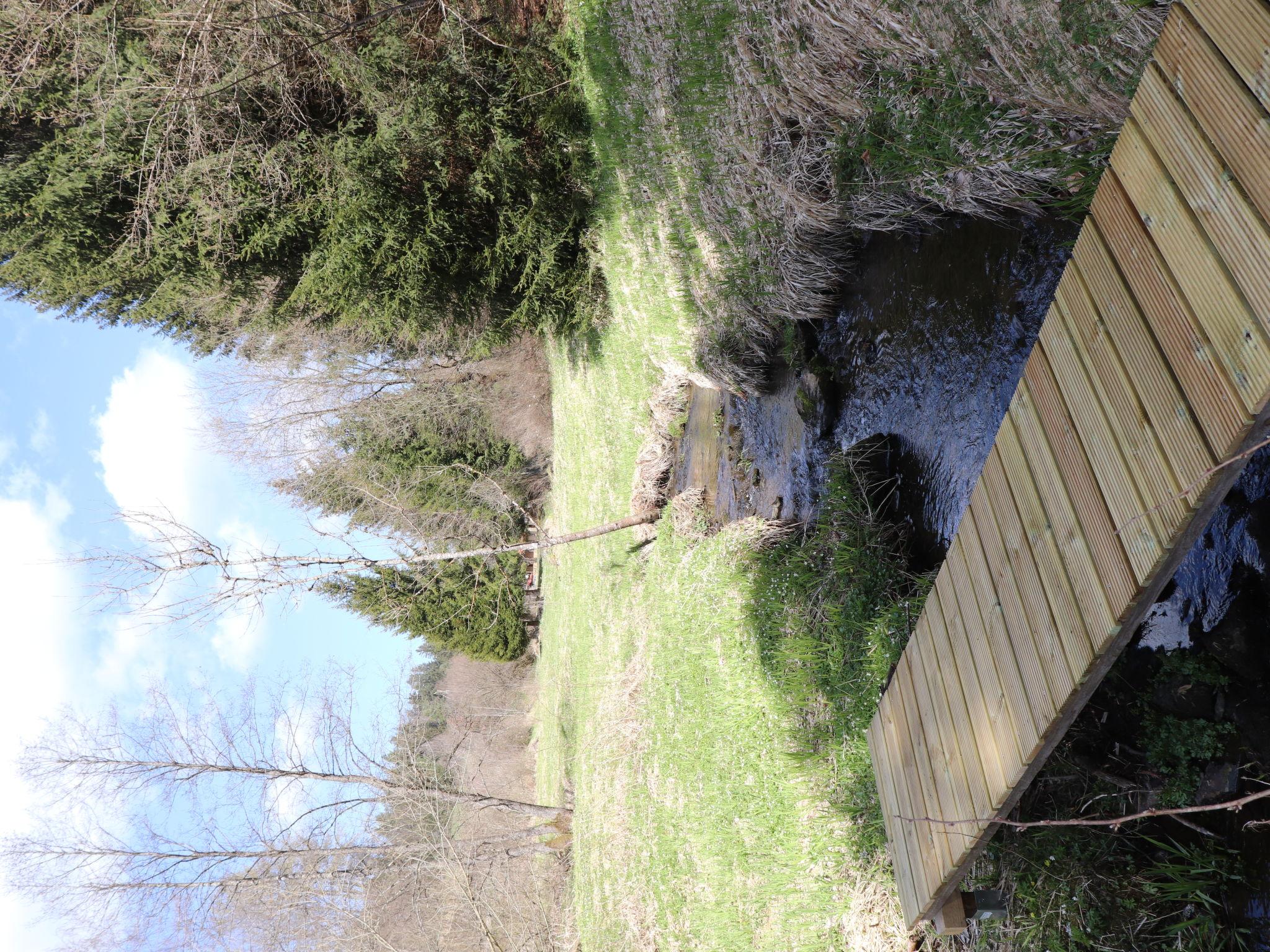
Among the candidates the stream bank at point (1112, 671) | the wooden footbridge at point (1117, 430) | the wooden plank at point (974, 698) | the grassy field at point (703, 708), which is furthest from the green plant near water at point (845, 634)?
the wooden footbridge at point (1117, 430)

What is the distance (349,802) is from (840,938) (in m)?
8.79

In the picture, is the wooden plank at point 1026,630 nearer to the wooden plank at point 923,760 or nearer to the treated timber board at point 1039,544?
the treated timber board at point 1039,544

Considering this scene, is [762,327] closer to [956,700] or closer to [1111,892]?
[956,700]

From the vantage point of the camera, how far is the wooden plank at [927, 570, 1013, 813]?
3.09m

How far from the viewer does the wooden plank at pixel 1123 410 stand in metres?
2.22

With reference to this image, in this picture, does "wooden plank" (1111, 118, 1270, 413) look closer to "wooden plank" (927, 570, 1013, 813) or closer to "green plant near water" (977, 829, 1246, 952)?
"wooden plank" (927, 570, 1013, 813)

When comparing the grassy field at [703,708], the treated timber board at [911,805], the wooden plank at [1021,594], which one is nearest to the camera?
the wooden plank at [1021,594]

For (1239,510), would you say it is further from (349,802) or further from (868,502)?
(349,802)

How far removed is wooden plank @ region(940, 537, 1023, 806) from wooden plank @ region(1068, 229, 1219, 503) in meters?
1.21

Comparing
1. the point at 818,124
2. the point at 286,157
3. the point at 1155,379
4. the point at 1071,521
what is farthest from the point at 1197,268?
the point at 286,157

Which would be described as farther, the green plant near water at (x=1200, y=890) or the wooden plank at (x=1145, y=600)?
the green plant near water at (x=1200, y=890)

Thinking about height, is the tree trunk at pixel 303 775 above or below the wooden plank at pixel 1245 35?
below

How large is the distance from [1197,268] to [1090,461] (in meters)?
0.67

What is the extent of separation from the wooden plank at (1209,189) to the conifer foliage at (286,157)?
243 inches
